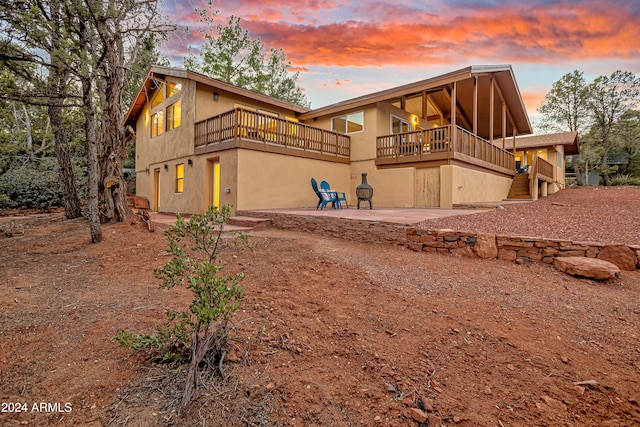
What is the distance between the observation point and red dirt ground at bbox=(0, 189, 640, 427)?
1.70 m

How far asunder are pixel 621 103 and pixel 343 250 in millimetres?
30452

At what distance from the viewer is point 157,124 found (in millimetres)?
14203

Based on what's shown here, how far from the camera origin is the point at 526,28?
1096 centimetres

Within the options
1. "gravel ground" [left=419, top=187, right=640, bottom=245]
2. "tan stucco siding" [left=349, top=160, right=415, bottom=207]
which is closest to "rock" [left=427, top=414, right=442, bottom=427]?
"gravel ground" [left=419, top=187, right=640, bottom=245]

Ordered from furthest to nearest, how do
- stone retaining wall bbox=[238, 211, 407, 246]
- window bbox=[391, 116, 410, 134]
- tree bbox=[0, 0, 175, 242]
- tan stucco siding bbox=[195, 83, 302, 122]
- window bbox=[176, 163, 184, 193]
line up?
window bbox=[391, 116, 410, 134]
window bbox=[176, 163, 184, 193]
tan stucco siding bbox=[195, 83, 302, 122]
stone retaining wall bbox=[238, 211, 407, 246]
tree bbox=[0, 0, 175, 242]

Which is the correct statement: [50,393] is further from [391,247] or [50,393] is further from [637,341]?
[391,247]

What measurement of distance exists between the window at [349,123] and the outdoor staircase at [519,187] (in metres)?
7.65

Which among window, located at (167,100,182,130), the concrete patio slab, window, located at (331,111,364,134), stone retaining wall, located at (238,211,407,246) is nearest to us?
stone retaining wall, located at (238,211,407,246)

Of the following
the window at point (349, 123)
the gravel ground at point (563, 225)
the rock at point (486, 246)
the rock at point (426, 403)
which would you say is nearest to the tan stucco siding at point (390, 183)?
the window at point (349, 123)

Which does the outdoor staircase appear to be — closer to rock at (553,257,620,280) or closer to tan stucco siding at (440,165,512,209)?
tan stucco siding at (440,165,512,209)

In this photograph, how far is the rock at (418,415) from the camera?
166 cm

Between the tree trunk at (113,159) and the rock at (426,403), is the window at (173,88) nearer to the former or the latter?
the tree trunk at (113,159)

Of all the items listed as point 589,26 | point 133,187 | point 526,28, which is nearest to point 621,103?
point 589,26

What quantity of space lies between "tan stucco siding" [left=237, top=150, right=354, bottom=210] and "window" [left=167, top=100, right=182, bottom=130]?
16.4 feet
